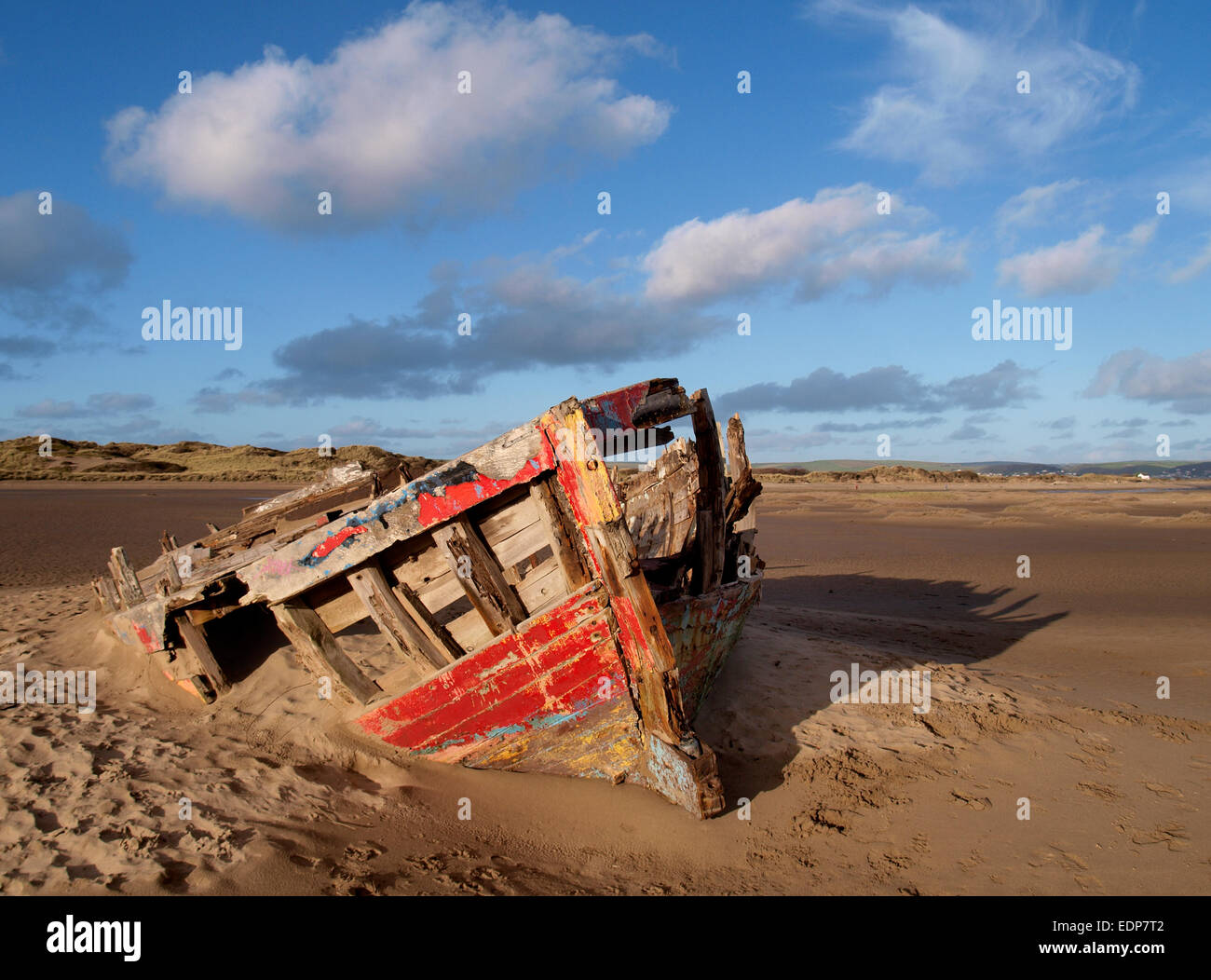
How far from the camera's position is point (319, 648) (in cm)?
477

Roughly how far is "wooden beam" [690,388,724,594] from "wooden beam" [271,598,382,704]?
3299 millimetres

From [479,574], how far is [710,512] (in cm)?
316

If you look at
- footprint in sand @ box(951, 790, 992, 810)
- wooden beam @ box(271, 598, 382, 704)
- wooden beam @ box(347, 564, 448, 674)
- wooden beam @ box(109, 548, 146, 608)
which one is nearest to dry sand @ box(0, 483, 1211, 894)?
footprint in sand @ box(951, 790, 992, 810)

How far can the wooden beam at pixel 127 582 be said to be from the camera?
557 centimetres

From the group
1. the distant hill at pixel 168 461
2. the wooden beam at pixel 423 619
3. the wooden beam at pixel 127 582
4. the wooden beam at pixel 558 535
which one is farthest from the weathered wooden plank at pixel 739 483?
the distant hill at pixel 168 461

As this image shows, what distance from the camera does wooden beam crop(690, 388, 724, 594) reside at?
6898 millimetres

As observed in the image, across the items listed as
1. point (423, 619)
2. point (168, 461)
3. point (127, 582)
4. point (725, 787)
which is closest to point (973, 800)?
point (725, 787)

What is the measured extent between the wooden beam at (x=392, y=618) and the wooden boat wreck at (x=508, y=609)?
0.01 metres

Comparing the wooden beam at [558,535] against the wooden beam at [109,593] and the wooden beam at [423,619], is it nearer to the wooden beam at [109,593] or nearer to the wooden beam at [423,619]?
the wooden beam at [423,619]

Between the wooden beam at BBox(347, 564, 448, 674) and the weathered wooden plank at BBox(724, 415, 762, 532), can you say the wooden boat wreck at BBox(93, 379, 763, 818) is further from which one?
the weathered wooden plank at BBox(724, 415, 762, 532)

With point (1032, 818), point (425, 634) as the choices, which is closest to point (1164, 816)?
point (1032, 818)

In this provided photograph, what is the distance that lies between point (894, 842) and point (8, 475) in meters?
48.4

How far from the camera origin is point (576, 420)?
409 centimetres
